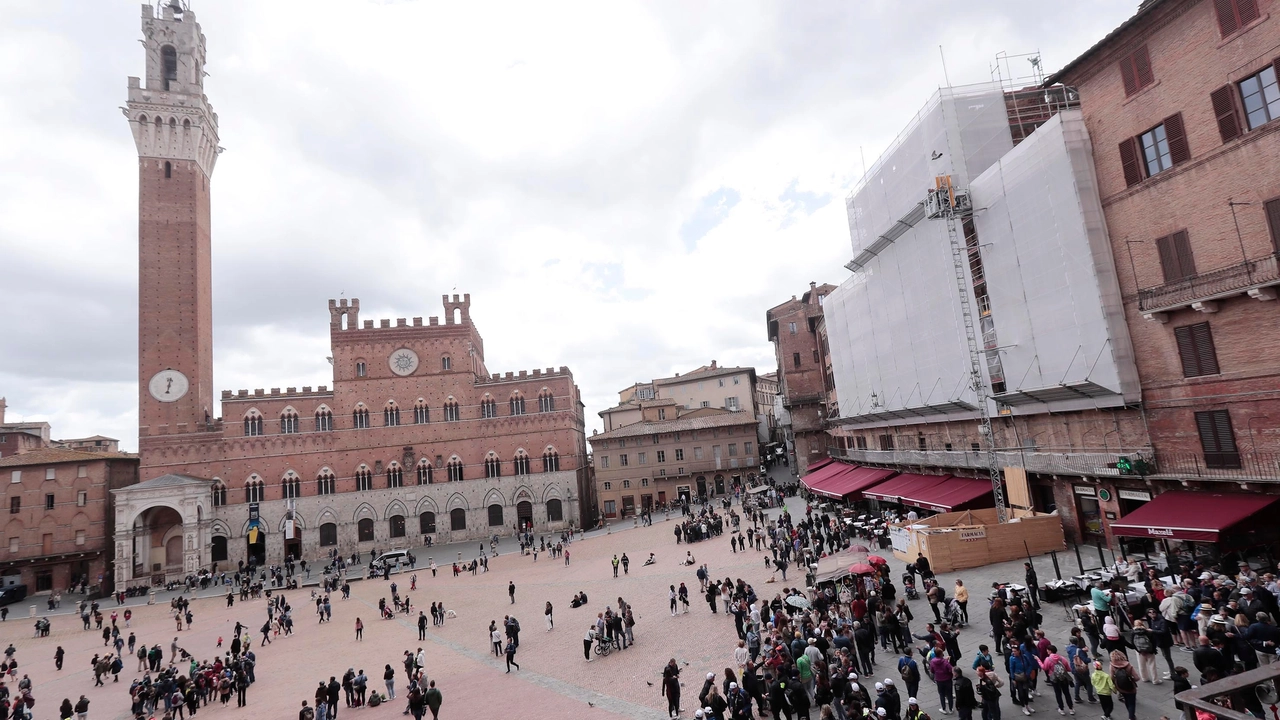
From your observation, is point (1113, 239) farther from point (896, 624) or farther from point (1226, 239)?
point (896, 624)

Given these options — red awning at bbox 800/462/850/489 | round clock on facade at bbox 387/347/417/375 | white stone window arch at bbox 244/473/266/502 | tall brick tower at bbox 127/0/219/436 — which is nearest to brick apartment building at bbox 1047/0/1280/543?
red awning at bbox 800/462/850/489

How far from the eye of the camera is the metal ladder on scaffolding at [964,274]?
23922 mm

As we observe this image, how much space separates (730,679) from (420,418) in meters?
44.4

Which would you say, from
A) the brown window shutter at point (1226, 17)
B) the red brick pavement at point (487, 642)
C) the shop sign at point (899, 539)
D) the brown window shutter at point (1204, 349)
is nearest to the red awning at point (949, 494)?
the shop sign at point (899, 539)

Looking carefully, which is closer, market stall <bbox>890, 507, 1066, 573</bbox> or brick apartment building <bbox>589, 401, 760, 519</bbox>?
market stall <bbox>890, 507, 1066, 573</bbox>

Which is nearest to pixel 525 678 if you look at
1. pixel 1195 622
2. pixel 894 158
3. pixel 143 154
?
pixel 1195 622

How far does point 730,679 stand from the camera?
12062 millimetres

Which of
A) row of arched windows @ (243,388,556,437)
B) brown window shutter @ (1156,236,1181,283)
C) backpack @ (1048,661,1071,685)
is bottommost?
backpack @ (1048,661,1071,685)

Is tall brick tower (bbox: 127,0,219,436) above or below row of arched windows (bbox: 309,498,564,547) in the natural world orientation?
above

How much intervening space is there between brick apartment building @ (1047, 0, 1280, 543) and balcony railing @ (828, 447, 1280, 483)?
49 mm

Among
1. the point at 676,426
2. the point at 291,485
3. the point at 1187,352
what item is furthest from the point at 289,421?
the point at 1187,352

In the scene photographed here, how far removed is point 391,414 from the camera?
51.7 m

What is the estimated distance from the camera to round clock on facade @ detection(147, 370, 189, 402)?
47812mm

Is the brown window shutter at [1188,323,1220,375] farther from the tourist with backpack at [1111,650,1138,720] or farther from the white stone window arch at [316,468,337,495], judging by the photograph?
the white stone window arch at [316,468,337,495]
